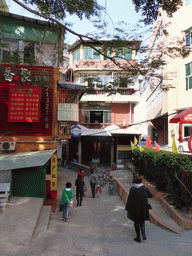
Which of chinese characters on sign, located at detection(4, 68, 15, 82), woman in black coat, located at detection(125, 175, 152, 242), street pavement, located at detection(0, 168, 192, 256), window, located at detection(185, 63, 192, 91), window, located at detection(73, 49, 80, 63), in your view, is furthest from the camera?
window, located at detection(73, 49, 80, 63)

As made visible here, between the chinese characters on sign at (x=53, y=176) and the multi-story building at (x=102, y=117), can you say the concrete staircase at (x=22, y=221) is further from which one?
the multi-story building at (x=102, y=117)

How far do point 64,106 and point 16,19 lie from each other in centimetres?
535

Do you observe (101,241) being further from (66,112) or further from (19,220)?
(66,112)

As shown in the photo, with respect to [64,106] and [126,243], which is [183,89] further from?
[126,243]

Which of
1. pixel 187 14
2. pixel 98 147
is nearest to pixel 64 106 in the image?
pixel 187 14

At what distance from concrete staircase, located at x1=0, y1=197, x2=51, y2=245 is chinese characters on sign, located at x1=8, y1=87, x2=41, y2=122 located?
14.5ft

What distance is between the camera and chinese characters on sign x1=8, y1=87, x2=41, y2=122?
11.2m

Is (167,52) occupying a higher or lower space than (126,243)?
higher

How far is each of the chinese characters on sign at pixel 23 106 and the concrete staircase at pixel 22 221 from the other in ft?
14.5

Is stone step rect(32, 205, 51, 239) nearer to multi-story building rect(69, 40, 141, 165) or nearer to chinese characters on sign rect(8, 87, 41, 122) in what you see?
chinese characters on sign rect(8, 87, 41, 122)

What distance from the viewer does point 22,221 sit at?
5977 mm

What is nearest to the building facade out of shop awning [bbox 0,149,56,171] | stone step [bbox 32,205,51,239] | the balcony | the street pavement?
the balcony

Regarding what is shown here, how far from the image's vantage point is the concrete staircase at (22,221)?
5.05 metres

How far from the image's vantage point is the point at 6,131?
37.6ft
